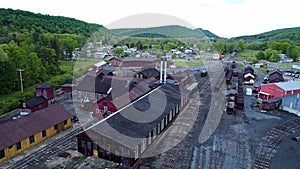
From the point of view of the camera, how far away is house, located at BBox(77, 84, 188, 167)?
1642cm

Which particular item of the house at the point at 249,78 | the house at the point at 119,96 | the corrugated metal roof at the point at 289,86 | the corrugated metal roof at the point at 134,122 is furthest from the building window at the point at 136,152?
the house at the point at 249,78

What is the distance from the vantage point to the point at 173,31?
153m

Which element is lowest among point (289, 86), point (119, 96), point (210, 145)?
point (210, 145)

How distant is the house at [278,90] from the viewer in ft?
105

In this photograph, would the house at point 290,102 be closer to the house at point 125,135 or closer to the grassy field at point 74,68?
the house at point 125,135

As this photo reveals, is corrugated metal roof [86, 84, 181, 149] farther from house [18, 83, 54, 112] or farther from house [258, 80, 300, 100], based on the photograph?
house [258, 80, 300, 100]

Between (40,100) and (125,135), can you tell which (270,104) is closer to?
(125,135)

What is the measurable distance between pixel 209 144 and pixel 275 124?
9.48 metres

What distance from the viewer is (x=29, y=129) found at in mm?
18938

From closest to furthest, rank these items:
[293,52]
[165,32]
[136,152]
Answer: [136,152]
[293,52]
[165,32]

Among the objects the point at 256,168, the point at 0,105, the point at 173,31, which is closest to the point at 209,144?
the point at 256,168

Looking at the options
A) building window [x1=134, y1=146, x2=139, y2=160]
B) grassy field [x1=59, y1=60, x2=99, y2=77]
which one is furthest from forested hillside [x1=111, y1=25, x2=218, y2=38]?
building window [x1=134, y1=146, x2=139, y2=160]

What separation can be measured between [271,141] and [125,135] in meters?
13.2

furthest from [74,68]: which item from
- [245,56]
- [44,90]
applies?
[245,56]
